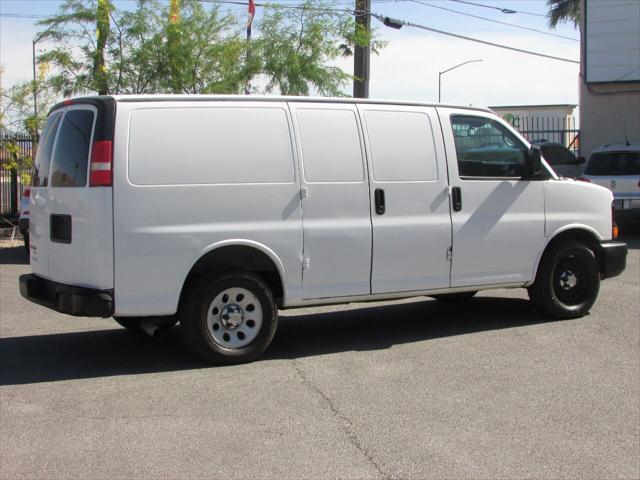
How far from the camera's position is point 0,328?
27.7ft

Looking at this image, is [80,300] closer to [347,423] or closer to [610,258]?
[347,423]

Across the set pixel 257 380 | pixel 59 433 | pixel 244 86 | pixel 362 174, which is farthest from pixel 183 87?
pixel 59 433

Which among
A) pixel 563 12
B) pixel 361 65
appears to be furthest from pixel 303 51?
pixel 563 12

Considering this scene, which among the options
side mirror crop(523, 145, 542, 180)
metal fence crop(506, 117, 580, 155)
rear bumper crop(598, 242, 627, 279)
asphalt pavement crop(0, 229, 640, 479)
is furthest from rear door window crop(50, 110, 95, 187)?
metal fence crop(506, 117, 580, 155)

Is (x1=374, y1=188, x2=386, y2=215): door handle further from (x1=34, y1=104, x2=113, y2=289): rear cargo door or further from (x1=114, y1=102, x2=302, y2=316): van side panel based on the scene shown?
(x1=34, y1=104, x2=113, y2=289): rear cargo door

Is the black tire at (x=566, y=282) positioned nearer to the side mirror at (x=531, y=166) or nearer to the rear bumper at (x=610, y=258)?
the rear bumper at (x=610, y=258)

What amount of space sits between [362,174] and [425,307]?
280 centimetres

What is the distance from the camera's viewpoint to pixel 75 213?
6457 mm

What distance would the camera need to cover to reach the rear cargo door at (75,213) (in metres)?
6.30

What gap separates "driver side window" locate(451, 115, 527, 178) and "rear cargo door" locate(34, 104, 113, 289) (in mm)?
3288

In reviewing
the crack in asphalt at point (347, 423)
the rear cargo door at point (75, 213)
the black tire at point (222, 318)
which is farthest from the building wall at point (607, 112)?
the rear cargo door at point (75, 213)

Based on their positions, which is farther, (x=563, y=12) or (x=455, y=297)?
(x=563, y=12)

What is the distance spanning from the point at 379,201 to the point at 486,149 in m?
1.39

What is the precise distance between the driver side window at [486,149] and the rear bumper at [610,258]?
4.34ft
